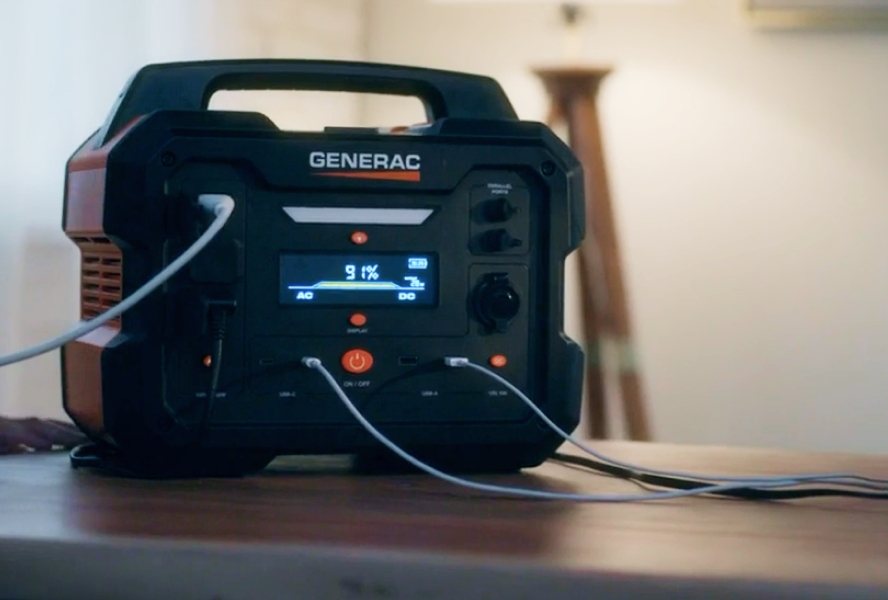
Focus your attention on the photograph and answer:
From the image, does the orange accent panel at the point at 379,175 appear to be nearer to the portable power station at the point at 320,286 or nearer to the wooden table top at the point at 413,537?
the portable power station at the point at 320,286

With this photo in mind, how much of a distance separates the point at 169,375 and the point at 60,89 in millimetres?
458

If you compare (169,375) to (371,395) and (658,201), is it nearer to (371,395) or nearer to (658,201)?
(371,395)

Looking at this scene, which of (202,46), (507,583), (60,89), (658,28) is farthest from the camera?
(658,28)

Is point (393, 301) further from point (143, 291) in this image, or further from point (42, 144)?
point (42, 144)

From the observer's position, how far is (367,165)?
607 mm

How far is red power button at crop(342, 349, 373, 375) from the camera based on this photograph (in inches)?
23.8

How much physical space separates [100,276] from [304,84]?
180mm

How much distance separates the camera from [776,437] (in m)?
1.64

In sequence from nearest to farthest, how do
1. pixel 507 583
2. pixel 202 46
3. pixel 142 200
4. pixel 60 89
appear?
1. pixel 507 583
2. pixel 142 200
3. pixel 60 89
4. pixel 202 46

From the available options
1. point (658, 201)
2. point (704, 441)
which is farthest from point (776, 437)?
point (658, 201)

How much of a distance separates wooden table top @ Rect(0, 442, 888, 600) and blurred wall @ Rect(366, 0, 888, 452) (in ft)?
3.50

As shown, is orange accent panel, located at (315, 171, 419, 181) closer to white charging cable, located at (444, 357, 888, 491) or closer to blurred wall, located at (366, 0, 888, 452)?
white charging cable, located at (444, 357, 888, 491)

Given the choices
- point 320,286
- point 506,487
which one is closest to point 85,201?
point 320,286

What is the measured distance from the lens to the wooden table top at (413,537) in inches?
15.4
